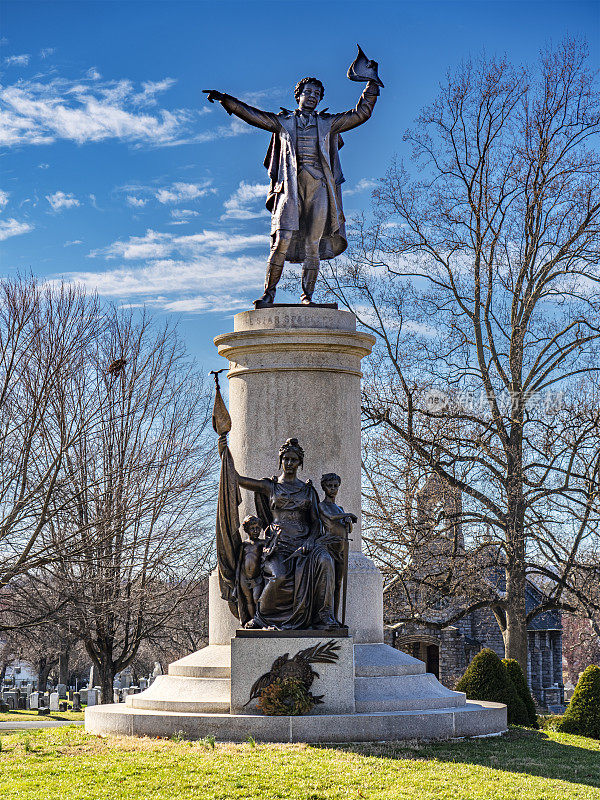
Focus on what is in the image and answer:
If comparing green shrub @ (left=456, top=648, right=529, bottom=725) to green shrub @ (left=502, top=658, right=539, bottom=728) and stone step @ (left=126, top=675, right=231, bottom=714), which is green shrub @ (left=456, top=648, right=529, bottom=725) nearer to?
green shrub @ (left=502, top=658, right=539, bottom=728)

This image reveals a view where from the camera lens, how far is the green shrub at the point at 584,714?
1506cm

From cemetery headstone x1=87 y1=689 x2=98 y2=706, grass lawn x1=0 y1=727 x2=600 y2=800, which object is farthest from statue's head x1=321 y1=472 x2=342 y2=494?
cemetery headstone x1=87 y1=689 x2=98 y2=706

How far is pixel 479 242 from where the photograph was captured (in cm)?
2328

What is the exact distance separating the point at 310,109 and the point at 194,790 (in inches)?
349

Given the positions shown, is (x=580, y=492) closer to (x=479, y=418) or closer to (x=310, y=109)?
(x=479, y=418)

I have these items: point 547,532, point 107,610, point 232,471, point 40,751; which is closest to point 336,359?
point 232,471

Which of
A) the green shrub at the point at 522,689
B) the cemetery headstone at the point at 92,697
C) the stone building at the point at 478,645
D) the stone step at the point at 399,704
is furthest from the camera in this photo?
Answer: the stone building at the point at 478,645

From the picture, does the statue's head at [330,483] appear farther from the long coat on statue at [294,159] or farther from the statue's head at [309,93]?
the statue's head at [309,93]

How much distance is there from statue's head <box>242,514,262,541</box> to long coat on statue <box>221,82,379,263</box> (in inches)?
162

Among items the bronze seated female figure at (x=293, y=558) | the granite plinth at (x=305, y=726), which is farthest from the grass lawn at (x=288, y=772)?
the bronze seated female figure at (x=293, y=558)

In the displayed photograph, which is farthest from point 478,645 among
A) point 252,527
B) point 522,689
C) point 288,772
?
point 288,772

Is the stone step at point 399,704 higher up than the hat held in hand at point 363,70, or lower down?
lower down

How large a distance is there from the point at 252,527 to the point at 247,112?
554 cm

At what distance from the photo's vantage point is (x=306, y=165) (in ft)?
43.7
